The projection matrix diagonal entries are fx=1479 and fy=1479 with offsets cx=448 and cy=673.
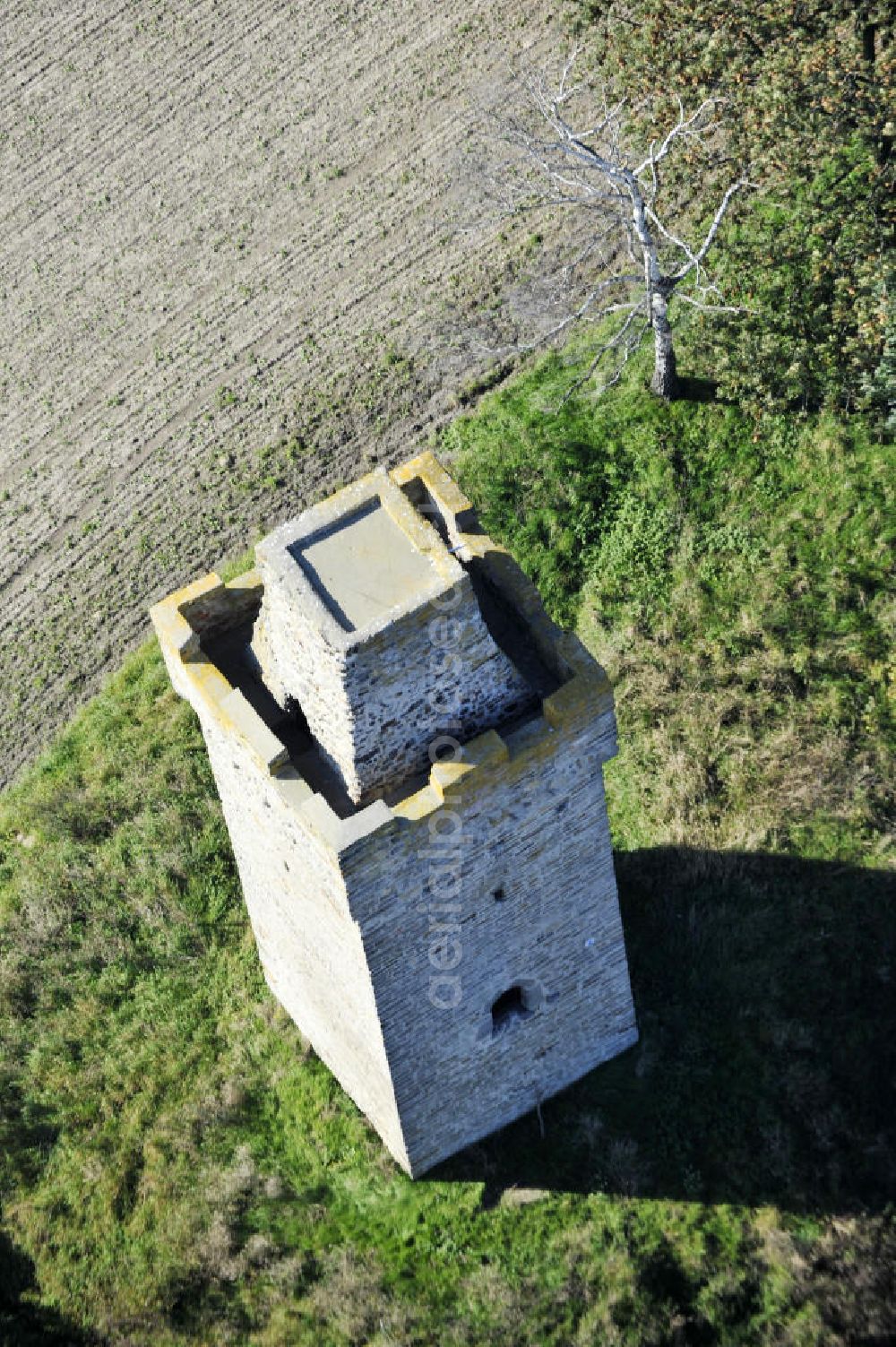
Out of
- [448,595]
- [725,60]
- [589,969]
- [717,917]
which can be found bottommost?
[717,917]

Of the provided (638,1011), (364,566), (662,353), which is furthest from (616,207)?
(364,566)

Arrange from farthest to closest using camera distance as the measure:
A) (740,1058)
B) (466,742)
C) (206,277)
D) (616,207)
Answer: (206,277)
(616,207)
(740,1058)
(466,742)

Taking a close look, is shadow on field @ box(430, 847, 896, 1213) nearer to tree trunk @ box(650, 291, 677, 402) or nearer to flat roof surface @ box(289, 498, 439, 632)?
tree trunk @ box(650, 291, 677, 402)

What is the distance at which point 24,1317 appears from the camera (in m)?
14.7

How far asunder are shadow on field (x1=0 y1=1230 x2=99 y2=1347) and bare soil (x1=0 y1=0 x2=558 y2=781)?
6592 mm

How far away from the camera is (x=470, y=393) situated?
21.4 metres

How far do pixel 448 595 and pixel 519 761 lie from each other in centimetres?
163

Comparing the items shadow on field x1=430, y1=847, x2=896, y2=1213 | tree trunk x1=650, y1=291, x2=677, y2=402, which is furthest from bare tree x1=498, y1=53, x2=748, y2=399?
shadow on field x1=430, y1=847, x2=896, y2=1213

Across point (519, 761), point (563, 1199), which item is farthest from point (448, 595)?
point (563, 1199)

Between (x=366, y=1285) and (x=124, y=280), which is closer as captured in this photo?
(x=366, y=1285)

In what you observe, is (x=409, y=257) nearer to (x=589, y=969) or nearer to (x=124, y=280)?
(x=124, y=280)

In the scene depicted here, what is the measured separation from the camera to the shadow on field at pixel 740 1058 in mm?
14758

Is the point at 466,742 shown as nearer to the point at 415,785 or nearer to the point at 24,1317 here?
the point at 415,785

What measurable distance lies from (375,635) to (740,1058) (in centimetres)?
770
